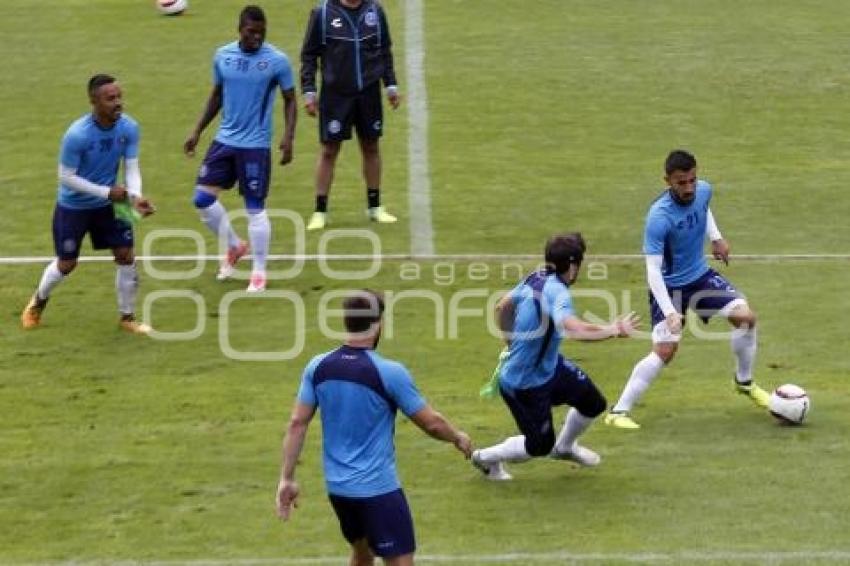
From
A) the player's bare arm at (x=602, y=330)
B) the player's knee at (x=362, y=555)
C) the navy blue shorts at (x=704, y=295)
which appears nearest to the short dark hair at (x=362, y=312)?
the player's knee at (x=362, y=555)

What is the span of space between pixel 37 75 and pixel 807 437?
15.8 metres

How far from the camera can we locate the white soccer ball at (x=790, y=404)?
13766 mm

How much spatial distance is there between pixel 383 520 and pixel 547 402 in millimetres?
2770

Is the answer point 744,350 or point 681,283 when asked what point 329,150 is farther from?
point 744,350

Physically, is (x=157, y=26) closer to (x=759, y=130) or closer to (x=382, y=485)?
(x=759, y=130)

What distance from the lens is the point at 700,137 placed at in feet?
75.8

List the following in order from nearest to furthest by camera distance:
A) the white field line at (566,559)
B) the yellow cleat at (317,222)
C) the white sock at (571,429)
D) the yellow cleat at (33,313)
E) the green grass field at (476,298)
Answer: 1. the white field line at (566,559)
2. the green grass field at (476,298)
3. the white sock at (571,429)
4. the yellow cleat at (33,313)
5. the yellow cleat at (317,222)

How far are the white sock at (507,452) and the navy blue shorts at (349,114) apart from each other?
6.69m

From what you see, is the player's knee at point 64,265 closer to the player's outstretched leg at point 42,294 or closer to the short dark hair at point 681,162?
the player's outstretched leg at point 42,294

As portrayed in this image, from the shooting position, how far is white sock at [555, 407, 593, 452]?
12867 millimetres

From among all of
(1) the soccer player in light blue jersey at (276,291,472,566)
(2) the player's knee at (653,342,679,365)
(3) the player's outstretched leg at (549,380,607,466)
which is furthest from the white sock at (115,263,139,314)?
(1) the soccer player in light blue jersey at (276,291,472,566)

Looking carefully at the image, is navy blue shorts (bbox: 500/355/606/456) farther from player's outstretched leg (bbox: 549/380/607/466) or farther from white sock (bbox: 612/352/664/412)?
white sock (bbox: 612/352/664/412)

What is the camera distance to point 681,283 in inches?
561

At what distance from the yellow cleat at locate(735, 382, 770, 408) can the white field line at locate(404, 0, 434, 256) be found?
5.16 meters
